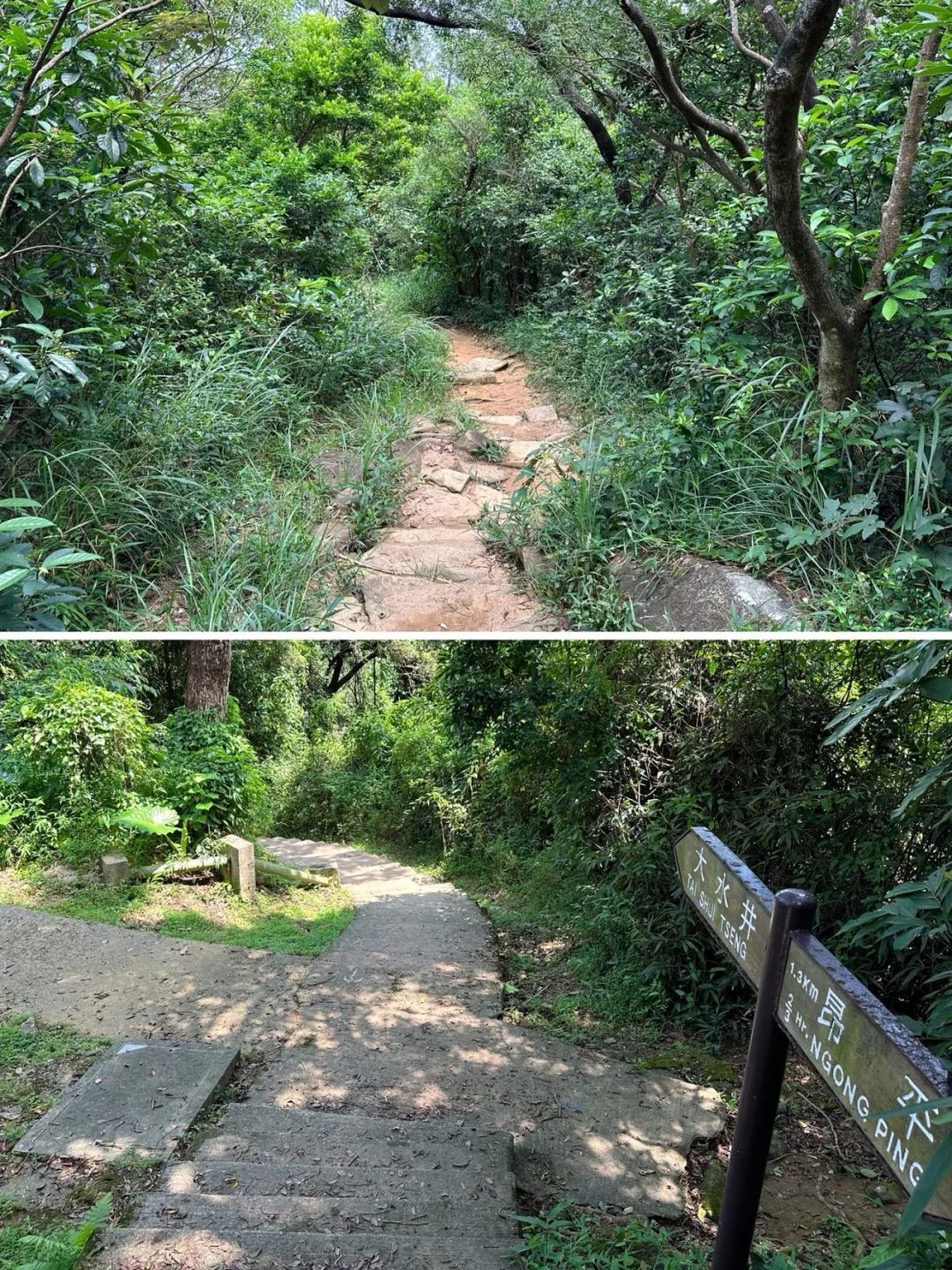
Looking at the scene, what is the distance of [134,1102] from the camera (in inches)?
A: 123

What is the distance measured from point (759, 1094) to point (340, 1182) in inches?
59.9

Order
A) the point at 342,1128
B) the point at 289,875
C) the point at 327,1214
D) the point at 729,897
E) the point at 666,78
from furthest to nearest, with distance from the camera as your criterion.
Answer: the point at 289,875 < the point at 666,78 < the point at 342,1128 < the point at 327,1214 < the point at 729,897

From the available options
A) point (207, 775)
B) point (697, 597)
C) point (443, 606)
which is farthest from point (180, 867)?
point (697, 597)

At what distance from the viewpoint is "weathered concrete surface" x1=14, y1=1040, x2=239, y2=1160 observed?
287 cm

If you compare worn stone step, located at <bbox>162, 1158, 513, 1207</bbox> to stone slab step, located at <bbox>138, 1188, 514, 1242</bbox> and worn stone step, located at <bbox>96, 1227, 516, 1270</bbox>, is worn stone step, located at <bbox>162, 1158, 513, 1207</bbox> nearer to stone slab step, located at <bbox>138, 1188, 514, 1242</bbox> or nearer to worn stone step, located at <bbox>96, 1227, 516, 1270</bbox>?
stone slab step, located at <bbox>138, 1188, 514, 1242</bbox>

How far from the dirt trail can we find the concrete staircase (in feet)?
5.58

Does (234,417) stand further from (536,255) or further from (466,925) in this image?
(536,255)

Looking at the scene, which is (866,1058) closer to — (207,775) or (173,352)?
(173,352)

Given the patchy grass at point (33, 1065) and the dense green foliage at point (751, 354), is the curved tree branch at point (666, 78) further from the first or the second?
the patchy grass at point (33, 1065)

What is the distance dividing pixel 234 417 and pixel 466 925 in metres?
3.64

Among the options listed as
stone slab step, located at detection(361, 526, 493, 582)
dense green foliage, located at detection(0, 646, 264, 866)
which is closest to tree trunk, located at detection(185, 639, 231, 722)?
dense green foliage, located at detection(0, 646, 264, 866)

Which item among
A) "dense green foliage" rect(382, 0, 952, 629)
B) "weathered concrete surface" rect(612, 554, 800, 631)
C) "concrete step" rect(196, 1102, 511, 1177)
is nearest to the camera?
"concrete step" rect(196, 1102, 511, 1177)

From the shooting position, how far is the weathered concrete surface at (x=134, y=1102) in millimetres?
2867

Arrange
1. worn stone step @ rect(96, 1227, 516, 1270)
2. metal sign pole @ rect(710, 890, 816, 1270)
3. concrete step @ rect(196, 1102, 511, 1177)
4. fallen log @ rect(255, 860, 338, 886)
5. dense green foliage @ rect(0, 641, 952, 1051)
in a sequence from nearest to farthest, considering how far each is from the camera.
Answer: metal sign pole @ rect(710, 890, 816, 1270) < worn stone step @ rect(96, 1227, 516, 1270) < concrete step @ rect(196, 1102, 511, 1177) < dense green foliage @ rect(0, 641, 952, 1051) < fallen log @ rect(255, 860, 338, 886)
